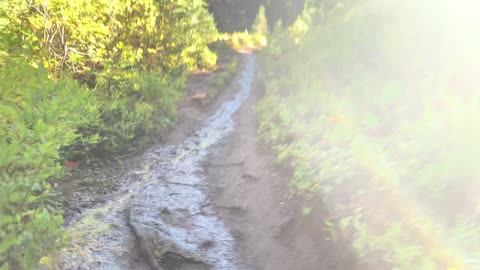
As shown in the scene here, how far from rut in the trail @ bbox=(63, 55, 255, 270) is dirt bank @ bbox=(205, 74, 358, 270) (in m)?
0.30

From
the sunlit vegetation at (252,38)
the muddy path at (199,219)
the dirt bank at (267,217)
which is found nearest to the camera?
the dirt bank at (267,217)

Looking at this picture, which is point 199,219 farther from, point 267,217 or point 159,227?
point 267,217

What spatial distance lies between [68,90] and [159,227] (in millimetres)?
3138

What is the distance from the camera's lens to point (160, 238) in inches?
225

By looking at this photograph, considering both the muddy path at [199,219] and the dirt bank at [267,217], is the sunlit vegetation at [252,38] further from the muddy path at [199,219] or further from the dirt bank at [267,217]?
the dirt bank at [267,217]

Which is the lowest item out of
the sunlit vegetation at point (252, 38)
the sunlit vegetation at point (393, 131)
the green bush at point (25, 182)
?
the green bush at point (25, 182)

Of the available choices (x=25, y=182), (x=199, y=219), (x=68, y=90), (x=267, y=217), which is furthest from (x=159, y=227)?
(x=68, y=90)

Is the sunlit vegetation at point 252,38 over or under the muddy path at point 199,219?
over

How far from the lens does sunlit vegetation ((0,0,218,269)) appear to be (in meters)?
3.54

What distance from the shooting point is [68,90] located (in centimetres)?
672

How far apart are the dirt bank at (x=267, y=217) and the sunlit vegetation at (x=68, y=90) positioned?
9.04 feet

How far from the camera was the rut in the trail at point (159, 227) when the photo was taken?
16.5 feet

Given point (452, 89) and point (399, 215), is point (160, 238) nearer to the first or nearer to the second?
point (399, 215)

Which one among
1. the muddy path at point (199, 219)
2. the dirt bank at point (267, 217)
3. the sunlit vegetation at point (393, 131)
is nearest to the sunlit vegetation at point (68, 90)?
the muddy path at point (199, 219)
